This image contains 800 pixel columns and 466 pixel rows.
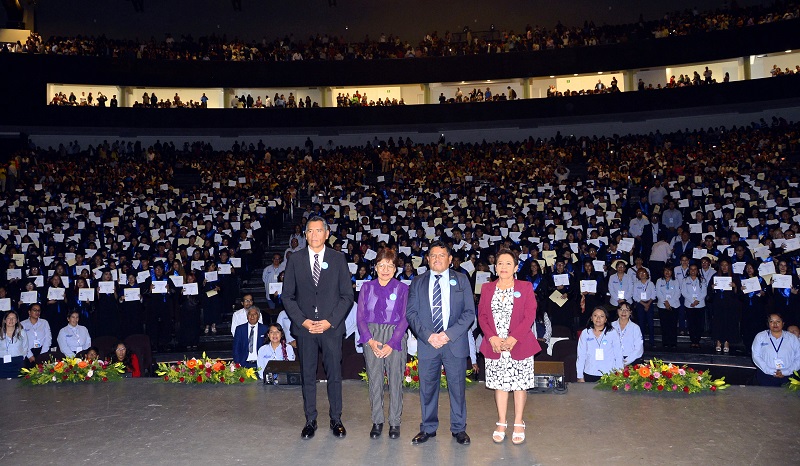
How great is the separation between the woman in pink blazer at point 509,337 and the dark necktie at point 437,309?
0.39m

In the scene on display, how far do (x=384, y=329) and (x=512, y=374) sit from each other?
1.23 metres

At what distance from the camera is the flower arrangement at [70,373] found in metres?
9.25

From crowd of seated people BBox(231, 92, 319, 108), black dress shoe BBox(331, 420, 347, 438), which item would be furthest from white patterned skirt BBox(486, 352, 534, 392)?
crowd of seated people BBox(231, 92, 319, 108)

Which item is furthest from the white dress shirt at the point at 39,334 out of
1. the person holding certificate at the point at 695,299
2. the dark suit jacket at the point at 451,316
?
the person holding certificate at the point at 695,299

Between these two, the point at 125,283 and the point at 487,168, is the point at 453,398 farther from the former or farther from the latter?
the point at 487,168

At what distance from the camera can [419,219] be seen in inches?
801

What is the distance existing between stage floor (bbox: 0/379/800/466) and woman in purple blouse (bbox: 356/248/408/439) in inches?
17.1

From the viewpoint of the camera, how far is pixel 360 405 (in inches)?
319

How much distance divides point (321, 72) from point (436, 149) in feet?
27.6

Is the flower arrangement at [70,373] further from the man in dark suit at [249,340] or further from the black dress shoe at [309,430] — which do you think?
the black dress shoe at [309,430]

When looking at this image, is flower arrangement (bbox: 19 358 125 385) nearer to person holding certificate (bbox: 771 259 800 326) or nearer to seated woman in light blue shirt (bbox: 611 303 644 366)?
seated woman in light blue shirt (bbox: 611 303 644 366)

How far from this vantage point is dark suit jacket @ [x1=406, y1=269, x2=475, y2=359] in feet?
22.7

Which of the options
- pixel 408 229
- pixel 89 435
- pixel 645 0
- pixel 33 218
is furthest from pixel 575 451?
pixel 645 0

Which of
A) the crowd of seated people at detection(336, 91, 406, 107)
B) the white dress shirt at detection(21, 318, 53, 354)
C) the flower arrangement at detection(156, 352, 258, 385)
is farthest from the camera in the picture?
the crowd of seated people at detection(336, 91, 406, 107)
